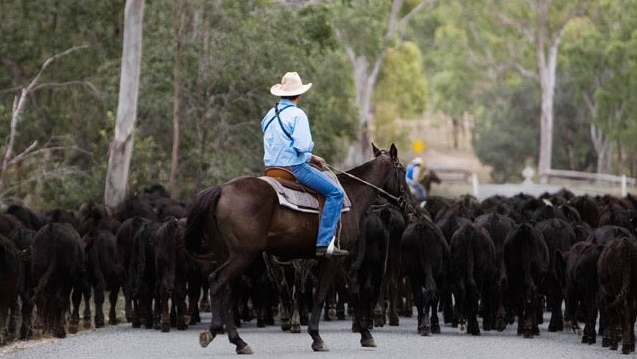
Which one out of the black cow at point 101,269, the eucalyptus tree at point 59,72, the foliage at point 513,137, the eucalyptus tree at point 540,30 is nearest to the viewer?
the black cow at point 101,269

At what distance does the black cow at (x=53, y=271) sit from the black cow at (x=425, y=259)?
4295 millimetres

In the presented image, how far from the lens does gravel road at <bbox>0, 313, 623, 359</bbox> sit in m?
17.6

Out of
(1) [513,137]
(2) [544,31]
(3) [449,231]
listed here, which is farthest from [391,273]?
(1) [513,137]

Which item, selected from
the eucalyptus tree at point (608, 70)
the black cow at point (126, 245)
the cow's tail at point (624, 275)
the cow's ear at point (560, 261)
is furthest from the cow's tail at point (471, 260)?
the eucalyptus tree at point (608, 70)

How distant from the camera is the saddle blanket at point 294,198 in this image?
1739cm

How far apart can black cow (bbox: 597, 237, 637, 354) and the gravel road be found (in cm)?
31

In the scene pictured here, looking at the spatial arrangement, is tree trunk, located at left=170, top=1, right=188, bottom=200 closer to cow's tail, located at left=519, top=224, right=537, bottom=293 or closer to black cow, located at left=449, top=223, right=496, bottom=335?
black cow, located at left=449, top=223, right=496, bottom=335

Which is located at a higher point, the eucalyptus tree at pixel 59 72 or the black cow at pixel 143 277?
the eucalyptus tree at pixel 59 72

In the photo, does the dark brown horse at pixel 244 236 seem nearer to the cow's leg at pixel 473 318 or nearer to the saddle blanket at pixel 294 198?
the saddle blanket at pixel 294 198

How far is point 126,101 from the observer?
38.3 meters

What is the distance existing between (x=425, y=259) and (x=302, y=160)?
4.05 metres

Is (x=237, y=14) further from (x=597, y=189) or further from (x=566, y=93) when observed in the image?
(x=566, y=93)

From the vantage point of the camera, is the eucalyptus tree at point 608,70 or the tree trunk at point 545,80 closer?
the eucalyptus tree at point 608,70

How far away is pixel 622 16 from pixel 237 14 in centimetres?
4323
